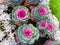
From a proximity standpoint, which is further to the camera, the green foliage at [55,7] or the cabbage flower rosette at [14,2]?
the green foliage at [55,7]

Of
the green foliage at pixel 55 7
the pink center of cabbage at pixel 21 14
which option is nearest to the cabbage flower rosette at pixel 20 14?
the pink center of cabbage at pixel 21 14

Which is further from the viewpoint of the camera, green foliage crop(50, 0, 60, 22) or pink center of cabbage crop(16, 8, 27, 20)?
green foliage crop(50, 0, 60, 22)

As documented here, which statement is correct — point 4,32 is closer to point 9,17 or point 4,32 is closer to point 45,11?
point 9,17

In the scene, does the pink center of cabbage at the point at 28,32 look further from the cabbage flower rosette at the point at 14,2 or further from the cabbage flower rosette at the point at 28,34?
the cabbage flower rosette at the point at 14,2

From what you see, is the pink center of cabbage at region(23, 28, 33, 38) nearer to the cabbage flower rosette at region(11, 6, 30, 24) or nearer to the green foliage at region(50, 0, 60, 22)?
the cabbage flower rosette at region(11, 6, 30, 24)

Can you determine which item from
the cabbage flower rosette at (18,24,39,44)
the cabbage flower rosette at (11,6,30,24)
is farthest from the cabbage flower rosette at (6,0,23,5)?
the cabbage flower rosette at (18,24,39,44)

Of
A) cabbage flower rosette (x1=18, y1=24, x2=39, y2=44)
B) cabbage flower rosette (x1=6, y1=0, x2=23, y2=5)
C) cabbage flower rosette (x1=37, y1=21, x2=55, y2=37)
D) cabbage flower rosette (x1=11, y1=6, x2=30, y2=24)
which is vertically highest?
cabbage flower rosette (x1=6, y1=0, x2=23, y2=5)

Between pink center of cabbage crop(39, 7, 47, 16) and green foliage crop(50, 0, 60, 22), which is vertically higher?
green foliage crop(50, 0, 60, 22)
